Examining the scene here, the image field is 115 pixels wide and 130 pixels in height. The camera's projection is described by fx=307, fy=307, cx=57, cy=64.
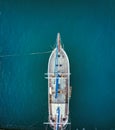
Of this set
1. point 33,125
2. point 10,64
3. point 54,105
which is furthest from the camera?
point 10,64

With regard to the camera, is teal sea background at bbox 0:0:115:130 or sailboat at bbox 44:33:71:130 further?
teal sea background at bbox 0:0:115:130

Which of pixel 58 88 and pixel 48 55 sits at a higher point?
pixel 48 55

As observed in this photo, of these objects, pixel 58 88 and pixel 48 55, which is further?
pixel 48 55

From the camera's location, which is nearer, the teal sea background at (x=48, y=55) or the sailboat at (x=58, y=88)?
the sailboat at (x=58, y=88)

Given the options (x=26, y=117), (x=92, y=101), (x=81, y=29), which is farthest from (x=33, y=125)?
(x=81, y=29)

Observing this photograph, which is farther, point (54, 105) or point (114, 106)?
point (114, 106)

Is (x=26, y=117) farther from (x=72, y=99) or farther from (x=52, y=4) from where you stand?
(x=52, y=4)

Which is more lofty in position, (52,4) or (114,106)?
(52,4)

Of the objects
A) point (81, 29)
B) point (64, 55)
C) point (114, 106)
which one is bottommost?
point (114, 106)
